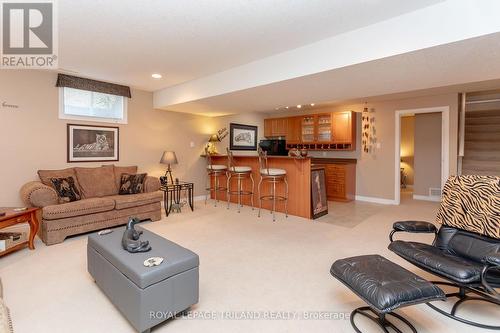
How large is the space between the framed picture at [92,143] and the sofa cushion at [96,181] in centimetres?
36

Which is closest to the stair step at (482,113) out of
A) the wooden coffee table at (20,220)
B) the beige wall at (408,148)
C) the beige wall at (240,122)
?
the beige wall at (408,148)

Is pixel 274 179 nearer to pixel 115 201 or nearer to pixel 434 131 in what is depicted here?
pixel 115 201

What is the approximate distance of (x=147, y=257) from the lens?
70.4 inches

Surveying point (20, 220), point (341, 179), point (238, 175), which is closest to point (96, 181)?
point (20, 220)

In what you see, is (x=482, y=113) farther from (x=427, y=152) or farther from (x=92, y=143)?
(x=92, y=143)

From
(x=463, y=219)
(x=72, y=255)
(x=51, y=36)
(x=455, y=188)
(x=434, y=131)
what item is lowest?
(x=72, y=255)

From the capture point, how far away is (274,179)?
4.61 metres

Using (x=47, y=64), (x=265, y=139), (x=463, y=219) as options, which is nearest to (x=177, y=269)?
(x=463, y=219)

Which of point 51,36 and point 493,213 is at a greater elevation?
point 51,36

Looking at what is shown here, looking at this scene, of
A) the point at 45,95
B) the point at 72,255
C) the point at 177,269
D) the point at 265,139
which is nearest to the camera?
the point at 177,269

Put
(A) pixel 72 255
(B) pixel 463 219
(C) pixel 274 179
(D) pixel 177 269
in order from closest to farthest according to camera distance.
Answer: (D) pixel 177 269
(B) pixel 463 219
(A) pixel 72 255
(C) pixel 274 179

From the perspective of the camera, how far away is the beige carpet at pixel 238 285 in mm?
1756

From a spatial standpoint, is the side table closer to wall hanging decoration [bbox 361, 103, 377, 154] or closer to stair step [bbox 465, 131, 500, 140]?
wall hanging decoration [bbox 361, 103, 377, 154]

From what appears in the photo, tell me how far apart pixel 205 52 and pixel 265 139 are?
183 inches
